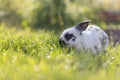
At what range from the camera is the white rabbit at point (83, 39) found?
6590 millimetres

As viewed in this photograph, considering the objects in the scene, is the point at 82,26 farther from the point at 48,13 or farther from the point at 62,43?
the point at 48,13

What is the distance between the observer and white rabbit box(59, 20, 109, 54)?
6.59m

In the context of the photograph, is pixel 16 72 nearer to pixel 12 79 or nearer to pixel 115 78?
pixel 12 79

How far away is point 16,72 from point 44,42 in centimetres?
227

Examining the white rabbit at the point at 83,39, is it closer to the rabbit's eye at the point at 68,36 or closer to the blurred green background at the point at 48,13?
the rabbit's eye at the point at 68,36

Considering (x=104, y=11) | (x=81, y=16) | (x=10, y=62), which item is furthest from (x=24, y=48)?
(x=104, y=11)

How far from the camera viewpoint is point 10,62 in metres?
5.42

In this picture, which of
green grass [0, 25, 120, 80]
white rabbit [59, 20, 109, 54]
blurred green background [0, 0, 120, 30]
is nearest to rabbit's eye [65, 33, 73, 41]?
white rabbit [59, 20, 109, 54]

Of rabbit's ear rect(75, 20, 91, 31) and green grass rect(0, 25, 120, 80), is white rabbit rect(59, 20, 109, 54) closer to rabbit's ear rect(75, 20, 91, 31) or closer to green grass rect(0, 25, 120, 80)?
rabbit's ear rect(75, 20, 91, 31)

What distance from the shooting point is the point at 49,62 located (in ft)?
16.1

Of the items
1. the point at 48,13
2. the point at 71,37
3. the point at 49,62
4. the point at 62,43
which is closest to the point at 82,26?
the point at 71,37

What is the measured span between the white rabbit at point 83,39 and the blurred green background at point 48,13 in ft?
17.2

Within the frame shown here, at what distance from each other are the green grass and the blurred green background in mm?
5559

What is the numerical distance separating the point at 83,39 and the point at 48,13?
6442 mm
